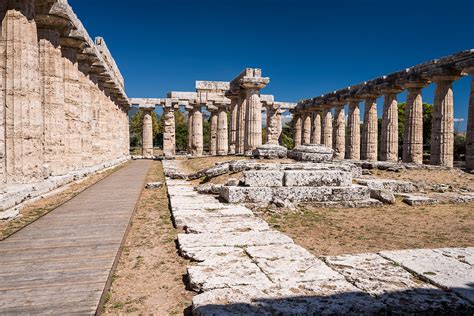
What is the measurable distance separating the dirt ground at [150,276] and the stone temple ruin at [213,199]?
0.65 ft

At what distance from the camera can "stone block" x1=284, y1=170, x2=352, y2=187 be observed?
9.66m

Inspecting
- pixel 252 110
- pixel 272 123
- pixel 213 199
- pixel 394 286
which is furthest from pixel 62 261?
pixel 272 123

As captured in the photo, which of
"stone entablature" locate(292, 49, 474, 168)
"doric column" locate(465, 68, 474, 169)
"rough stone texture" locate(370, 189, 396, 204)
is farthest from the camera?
A: "stone entablature" locate(292, 49, 474, 168)

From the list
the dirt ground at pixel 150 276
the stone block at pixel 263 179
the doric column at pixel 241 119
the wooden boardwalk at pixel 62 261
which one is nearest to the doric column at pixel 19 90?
the wooden boardwalk at pixel 62 261

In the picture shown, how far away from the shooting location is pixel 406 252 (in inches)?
181

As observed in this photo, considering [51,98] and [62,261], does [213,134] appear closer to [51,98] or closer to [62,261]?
[51,98]

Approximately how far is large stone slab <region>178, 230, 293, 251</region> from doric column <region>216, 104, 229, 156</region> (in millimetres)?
26798

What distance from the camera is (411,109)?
70.6 feet

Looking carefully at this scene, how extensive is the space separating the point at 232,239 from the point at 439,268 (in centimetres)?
285

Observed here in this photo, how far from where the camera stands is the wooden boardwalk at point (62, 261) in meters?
3.08

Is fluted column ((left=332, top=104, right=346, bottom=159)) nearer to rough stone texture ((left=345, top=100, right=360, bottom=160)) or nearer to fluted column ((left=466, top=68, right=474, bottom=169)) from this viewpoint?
rough stone texture ((left=345, top=100, right=360, bottom=160))

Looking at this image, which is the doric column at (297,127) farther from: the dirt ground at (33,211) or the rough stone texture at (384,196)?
the dirt ground at (33,211)

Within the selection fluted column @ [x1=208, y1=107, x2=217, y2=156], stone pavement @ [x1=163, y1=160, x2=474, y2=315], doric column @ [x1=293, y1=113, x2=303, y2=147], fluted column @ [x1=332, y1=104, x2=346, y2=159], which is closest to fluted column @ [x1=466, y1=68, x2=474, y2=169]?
fluted column @ [x1=332, y1=104, x2=346, y2=159]

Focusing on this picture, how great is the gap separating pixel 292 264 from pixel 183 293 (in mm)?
1383
